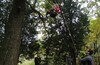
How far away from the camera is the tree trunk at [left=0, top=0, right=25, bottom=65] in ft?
24.2

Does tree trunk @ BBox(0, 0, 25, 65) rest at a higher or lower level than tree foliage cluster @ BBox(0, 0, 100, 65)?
lower

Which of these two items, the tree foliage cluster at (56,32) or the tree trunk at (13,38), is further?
the tree foliage cluster at (56,32)

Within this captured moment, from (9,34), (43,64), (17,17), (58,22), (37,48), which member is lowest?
(9,34)

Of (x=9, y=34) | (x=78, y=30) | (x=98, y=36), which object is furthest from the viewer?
(x=98, y=36)

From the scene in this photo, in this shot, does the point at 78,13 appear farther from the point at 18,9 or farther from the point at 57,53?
the point at 18,9

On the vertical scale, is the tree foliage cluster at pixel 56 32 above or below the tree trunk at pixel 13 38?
above

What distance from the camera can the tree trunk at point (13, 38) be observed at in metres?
7.38

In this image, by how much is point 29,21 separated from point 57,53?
519 centimetres

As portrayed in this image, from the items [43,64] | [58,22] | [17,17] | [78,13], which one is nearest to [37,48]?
[43,64]

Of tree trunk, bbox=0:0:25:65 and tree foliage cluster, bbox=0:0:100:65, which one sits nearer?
tree trunk, bbox=0:0:25:65

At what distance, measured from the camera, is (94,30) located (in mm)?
29859

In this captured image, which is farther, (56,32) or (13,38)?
(56,32)

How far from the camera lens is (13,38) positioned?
7566 millimetres

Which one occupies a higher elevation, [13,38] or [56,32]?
[56,32]
